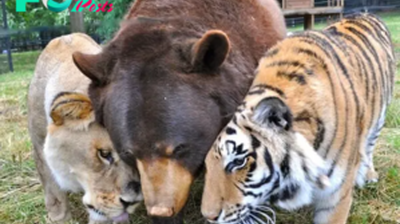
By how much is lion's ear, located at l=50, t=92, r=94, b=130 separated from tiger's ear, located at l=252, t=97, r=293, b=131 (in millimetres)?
885

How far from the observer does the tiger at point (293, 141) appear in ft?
6.89

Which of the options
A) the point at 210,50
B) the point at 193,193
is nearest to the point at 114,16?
the point at 193,193

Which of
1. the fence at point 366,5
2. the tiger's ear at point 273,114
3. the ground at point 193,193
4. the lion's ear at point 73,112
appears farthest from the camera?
the fence at point 366,5

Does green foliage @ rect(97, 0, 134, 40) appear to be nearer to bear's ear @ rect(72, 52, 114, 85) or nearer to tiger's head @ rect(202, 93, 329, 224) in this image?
bear's ear @ rect(72, 52, 114, 85)

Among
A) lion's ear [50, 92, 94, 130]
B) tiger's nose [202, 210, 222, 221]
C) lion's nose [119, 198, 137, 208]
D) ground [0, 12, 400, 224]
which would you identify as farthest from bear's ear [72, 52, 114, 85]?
ground [0, 12, 400, 224]

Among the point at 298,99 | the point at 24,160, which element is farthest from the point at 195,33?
the point at 24,160

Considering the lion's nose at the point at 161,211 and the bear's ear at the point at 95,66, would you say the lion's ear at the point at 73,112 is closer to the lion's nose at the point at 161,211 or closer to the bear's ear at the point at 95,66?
the bear's ear at the point at 95,66

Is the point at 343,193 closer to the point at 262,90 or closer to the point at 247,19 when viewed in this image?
the point at 262,90

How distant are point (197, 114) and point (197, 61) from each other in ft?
0.78

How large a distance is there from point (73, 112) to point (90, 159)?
0.83 ft

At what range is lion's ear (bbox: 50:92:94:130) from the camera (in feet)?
8.23

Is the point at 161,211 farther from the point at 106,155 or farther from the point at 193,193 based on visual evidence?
the point at 193,193

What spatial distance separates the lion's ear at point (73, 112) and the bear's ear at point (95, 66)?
184mm

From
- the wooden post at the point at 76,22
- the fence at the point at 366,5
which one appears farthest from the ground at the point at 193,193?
the fence at the point at 366,5
